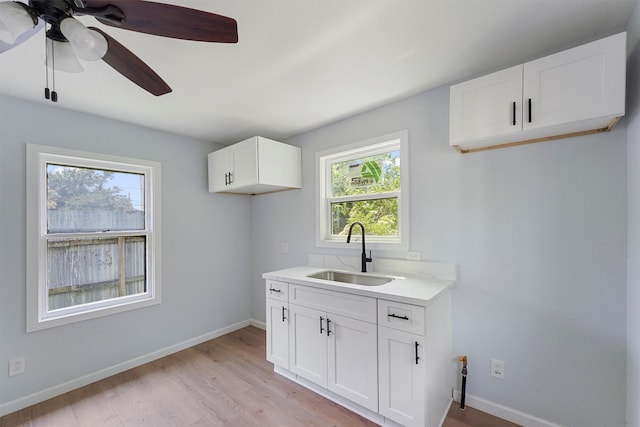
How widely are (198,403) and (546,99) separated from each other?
307cm

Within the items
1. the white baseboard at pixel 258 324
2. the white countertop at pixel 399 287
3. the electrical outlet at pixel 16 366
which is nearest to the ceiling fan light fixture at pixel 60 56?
the white countertop at pixel 399 287

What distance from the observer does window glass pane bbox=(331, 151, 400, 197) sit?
2551 millimetres

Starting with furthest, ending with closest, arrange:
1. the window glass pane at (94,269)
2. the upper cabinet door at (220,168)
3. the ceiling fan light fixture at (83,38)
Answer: the upper cabinet door at (220,168)
the window glass pane at (94,269)
the ceiling fan light fixture at (83,38)

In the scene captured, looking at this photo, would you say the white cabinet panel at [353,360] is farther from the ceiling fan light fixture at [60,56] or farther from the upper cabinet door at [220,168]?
the ceiling fan light fixture at [60,56]

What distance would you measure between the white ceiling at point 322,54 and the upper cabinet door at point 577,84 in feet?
0.72

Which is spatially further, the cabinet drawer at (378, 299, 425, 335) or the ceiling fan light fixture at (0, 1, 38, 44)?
the cabinet drawer at (378, 299, 425, 335)

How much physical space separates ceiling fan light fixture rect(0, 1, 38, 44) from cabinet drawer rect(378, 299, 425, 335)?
207 cm

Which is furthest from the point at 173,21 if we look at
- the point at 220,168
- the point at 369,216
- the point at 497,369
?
the point at 497,369

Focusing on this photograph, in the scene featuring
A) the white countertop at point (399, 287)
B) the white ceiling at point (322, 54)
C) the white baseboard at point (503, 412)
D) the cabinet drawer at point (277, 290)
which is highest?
the white ceiling at point (322, 54)

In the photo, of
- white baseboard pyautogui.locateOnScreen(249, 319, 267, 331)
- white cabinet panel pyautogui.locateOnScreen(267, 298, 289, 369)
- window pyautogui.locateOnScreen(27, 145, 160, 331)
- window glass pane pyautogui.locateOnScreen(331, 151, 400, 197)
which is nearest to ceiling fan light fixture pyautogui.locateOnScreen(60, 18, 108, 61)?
window pyautogui.locateOnScreen(27, 145, 160, 331)

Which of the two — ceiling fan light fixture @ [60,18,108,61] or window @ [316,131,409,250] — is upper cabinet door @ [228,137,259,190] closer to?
window @ [316,131,409,250]

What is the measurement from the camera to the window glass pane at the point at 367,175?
2.55 metres

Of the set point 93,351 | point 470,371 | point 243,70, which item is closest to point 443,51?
point 243,70

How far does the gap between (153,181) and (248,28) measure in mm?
2064
